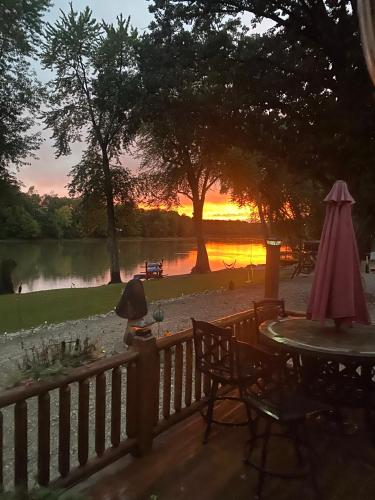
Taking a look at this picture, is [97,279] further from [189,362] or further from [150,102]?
[189,362]

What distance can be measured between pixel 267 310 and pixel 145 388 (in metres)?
1.93

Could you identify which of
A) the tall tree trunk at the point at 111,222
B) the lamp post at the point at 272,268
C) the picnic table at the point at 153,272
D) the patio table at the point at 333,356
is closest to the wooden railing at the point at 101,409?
the patio table at the point at 333,356

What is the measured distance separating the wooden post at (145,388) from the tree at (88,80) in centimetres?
1744

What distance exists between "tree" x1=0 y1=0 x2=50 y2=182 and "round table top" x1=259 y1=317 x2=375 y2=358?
18777 millimetres

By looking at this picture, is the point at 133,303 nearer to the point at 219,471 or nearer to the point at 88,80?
the point at 219,471

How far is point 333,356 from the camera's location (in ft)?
9.46

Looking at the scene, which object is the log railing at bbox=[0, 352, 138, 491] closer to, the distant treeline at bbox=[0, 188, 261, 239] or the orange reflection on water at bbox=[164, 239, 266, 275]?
the orange reflection on water at bbox=[164, 239, 266, 275]

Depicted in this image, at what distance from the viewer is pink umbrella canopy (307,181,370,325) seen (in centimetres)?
310

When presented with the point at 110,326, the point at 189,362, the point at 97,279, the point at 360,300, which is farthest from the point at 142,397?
the point at 97,279

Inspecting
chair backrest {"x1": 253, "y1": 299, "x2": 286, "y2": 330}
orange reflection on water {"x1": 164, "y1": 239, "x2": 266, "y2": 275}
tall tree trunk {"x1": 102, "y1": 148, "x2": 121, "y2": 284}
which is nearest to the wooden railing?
chair backrest {"x1": 253, "y1": 299, "x2": 286, "y2": 330}

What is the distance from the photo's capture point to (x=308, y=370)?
3461 millimetres

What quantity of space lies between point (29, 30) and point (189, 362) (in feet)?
66.9

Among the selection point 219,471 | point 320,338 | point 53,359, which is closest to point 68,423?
point 219,471

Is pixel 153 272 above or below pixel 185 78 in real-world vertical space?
below
